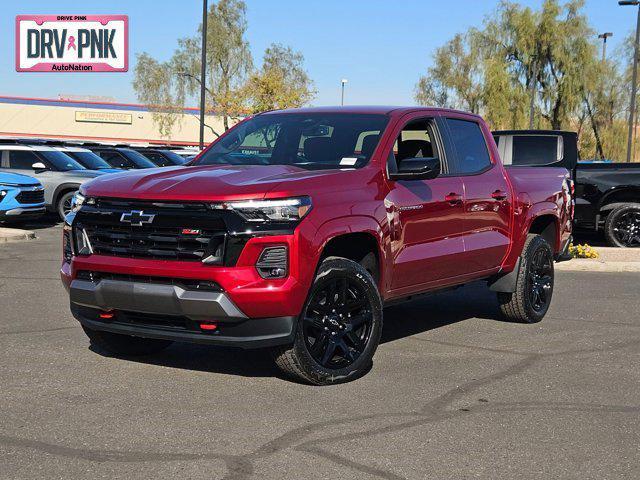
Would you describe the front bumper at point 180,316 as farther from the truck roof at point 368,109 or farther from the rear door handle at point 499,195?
the rear door handle at point 499,195

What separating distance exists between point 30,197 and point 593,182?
10486 millimetres

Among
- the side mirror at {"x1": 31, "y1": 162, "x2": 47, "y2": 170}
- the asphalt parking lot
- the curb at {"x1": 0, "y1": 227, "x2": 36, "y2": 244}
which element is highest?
the side mirror at {"x1": 31, "y1": 162, "x2": 47, "y2": 170}

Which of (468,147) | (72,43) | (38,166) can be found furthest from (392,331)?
(72,43)

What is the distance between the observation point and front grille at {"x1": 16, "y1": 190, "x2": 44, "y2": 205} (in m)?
17.4

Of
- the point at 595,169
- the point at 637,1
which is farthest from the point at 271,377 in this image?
the point at 637,1

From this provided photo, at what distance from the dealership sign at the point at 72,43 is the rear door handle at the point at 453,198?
31.8m

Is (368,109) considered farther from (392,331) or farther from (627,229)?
(627,229)

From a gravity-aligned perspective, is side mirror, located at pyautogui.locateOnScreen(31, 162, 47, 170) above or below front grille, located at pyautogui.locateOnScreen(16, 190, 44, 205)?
above

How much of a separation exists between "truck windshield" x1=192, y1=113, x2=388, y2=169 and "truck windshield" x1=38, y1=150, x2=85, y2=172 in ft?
43.9

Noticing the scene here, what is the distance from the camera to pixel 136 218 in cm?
566

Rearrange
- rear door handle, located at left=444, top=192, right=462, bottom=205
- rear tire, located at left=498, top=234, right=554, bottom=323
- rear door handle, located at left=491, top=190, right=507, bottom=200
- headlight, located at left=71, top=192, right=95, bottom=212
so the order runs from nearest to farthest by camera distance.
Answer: headlight, located at left=71, top=192, right=95, bottom=212 < rear door handle, located at left=444, top=192, right=462, bottom=205 < rear door handle, located at left=491, top=190, right=507, bottom=200 < rear tire, located at left=498, top=234, right=554, bottom=323

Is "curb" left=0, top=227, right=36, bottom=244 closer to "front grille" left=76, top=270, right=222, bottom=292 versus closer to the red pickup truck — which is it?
the red pickup truck

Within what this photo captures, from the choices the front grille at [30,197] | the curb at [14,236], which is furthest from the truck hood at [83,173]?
the curb at [14,236]

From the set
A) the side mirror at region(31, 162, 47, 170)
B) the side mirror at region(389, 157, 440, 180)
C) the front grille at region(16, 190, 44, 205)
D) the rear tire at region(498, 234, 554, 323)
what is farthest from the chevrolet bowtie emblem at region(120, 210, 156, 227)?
the side mirror at region(31, 162, 47, 170)
